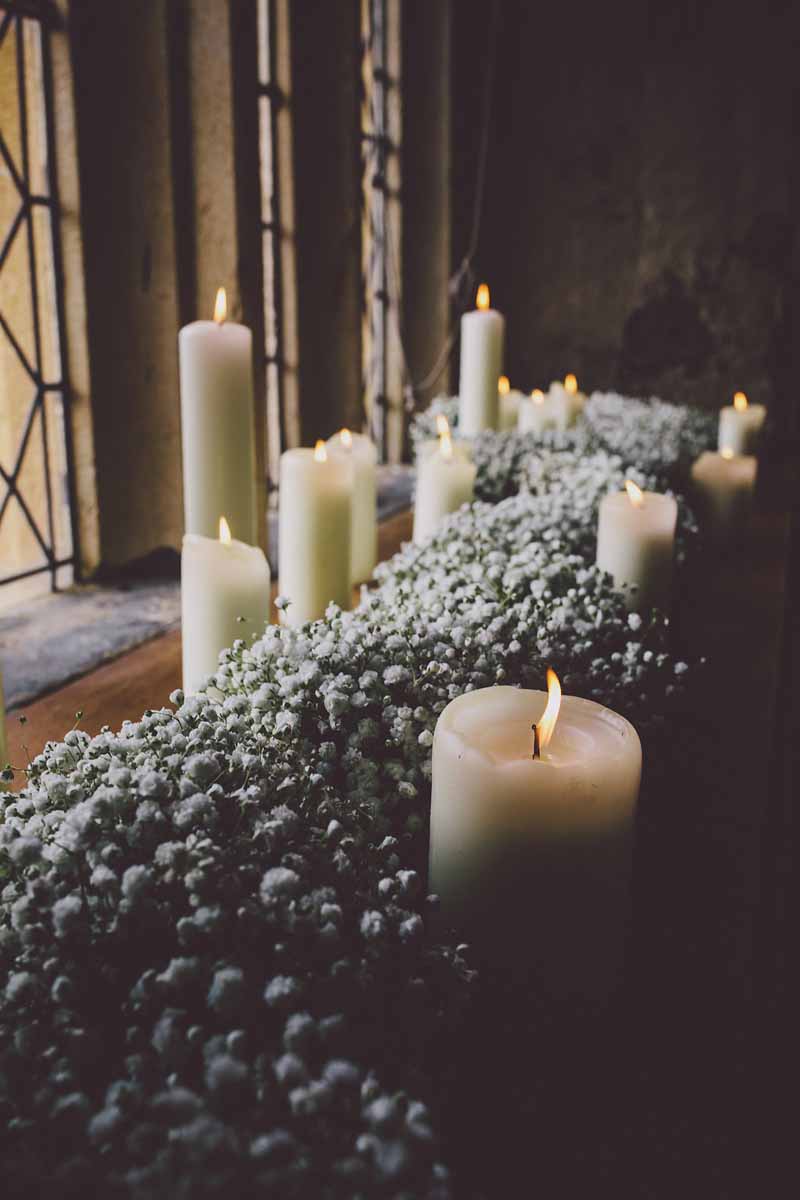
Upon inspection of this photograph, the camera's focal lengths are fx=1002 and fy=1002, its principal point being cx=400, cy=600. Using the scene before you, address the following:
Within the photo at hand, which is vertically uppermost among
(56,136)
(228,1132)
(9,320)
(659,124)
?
(659,124)

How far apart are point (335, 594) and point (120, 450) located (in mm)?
981

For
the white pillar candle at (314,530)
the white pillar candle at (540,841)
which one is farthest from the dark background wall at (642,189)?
the white pillar candle at (540,841)

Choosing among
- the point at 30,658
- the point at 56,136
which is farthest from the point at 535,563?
the point at 56,136

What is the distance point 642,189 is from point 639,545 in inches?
147

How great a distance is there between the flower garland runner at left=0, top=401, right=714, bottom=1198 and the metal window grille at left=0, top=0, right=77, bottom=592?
1365 millimetres

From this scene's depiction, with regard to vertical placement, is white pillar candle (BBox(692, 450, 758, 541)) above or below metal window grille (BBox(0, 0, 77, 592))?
below

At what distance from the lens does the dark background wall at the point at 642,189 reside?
171 inches

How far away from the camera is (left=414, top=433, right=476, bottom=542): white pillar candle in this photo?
1851mm

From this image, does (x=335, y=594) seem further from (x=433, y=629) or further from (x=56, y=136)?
(x=56, y=136)

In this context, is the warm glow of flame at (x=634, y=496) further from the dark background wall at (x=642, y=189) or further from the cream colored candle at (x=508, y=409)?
the dark background wall at (x=642, y=189)

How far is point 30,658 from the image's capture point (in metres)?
1.61

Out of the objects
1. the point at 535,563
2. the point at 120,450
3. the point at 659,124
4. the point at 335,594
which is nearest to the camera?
the point at 535,563

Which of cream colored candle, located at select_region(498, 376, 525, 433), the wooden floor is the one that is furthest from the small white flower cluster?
the wooden floor

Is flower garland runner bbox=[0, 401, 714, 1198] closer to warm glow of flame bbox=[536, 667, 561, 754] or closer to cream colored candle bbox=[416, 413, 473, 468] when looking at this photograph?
warm glow of flame bbox=[536, 667, 561, 754]
